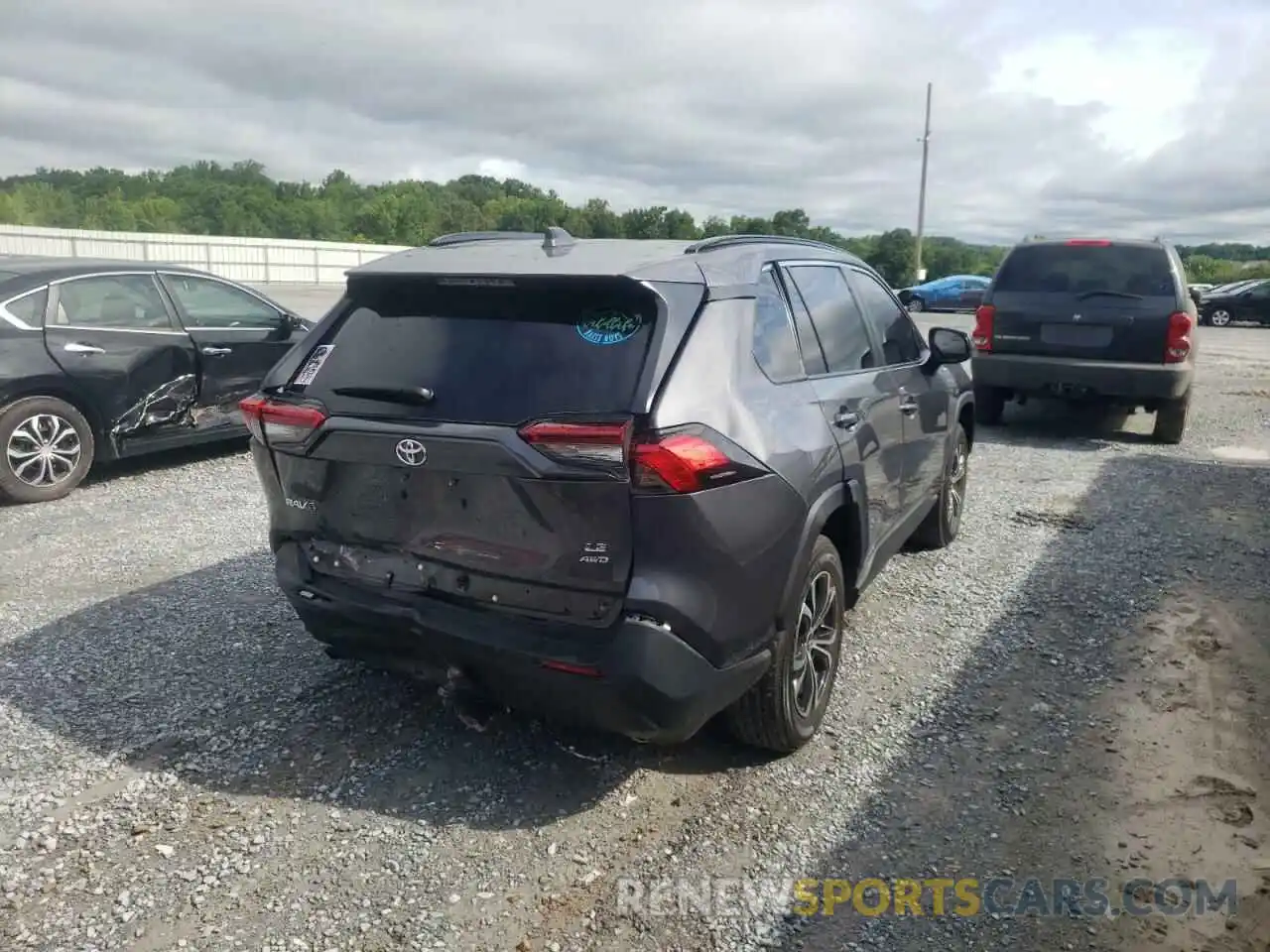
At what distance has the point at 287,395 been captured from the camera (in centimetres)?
334

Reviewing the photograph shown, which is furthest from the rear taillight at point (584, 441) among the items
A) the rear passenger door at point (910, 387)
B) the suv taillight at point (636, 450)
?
the rear passenger door at point (910, 387)

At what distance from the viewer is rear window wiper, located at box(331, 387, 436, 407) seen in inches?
119

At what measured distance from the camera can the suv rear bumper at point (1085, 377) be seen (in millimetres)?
8719

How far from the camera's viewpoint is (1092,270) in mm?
9055

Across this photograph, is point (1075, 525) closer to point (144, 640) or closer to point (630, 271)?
point (630, 271)

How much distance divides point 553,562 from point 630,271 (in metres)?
0.92

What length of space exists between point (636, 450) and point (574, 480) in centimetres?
20

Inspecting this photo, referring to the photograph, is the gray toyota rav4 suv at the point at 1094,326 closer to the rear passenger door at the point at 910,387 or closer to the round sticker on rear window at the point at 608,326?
the rear passenger door at the point at 910,387

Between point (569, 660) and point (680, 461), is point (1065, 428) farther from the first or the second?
point (569, 660)

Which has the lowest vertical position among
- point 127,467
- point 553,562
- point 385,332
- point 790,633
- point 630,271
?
point 127,467

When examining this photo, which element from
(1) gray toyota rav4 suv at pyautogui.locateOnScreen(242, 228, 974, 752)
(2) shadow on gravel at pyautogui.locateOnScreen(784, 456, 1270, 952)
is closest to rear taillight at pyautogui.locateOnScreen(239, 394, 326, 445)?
(1) gray toyota rav4 suv at pyautogui.locateOnScreen(242, 228, 974, 752)

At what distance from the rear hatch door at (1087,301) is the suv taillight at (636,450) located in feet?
24.2

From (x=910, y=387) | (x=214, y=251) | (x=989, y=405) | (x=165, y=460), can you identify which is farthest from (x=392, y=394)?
(x=214, y=251)

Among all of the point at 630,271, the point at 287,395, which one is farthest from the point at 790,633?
the point at 287,395
